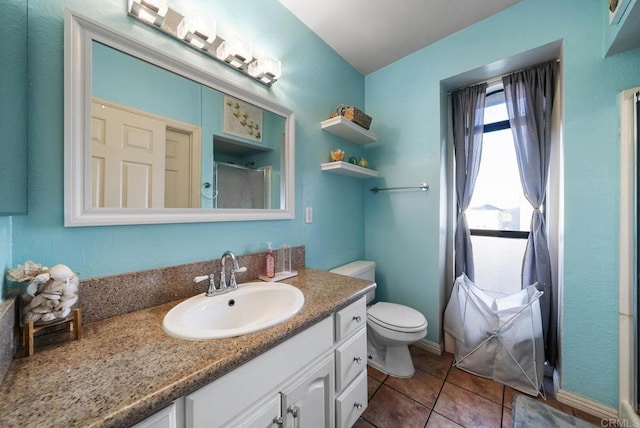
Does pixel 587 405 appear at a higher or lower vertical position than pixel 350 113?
lower

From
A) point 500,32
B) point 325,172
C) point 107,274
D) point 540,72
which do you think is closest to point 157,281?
point 107,274

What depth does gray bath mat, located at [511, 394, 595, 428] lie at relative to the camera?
47.9 inches

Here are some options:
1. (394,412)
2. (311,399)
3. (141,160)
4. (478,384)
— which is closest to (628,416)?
(478,384)

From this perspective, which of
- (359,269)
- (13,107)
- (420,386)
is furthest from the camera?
(359,269)

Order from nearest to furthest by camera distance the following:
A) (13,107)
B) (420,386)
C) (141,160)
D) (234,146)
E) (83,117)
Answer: (13,107)
(83,117)
(141,160)
(234,146)
(420,386)

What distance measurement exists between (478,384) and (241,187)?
1980 millimetres

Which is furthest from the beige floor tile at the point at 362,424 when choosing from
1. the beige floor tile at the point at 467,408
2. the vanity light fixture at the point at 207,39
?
the vanity light fixture at the point at 207,39

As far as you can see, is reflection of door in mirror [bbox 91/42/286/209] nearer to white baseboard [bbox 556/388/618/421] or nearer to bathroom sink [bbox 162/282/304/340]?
bathroom sink [bbox 162/282/304/340]

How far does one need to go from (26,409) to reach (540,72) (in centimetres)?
274

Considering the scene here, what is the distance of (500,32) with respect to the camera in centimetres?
157

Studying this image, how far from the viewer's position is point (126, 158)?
0.88m

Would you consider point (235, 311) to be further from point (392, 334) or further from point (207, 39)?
point (207, 39)

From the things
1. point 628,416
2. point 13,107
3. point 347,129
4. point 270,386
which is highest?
point 347,129

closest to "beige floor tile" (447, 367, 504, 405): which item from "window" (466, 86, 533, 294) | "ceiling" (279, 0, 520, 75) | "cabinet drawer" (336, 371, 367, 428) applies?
"window" (466, 86, 533, 294)
